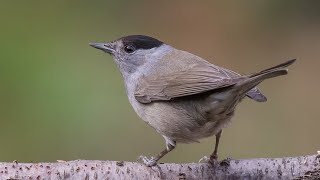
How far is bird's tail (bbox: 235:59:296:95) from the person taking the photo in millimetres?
4957

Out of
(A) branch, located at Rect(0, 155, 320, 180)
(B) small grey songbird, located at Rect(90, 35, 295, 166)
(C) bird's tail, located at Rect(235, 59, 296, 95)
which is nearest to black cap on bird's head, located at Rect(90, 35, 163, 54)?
(B) small grey songbird, located at Rect(90, 35, 295, 166)

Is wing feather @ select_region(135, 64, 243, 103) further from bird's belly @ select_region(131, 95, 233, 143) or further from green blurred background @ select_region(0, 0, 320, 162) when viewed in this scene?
green blurred background @ select_region(0, 0, 320, 162)

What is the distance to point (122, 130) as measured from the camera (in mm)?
9578

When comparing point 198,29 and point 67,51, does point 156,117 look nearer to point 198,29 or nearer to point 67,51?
point 67,51

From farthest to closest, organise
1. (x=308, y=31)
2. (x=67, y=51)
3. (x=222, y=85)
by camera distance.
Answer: (x=308, y=31) < (x=67, y=51) < (x=222, y=85)

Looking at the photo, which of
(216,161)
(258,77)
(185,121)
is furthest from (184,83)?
(258,77)

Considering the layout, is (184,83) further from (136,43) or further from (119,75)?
(119,75)

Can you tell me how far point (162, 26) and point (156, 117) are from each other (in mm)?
6562

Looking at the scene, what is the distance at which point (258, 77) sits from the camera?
5227 millimetres

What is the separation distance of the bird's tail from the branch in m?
0.55

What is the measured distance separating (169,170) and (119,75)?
557 cm

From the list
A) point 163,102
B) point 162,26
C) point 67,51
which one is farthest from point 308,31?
point 163,102

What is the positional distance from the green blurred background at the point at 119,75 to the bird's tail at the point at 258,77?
3575 mm

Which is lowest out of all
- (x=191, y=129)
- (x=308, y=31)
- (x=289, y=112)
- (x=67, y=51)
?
(x=191, y=129)
